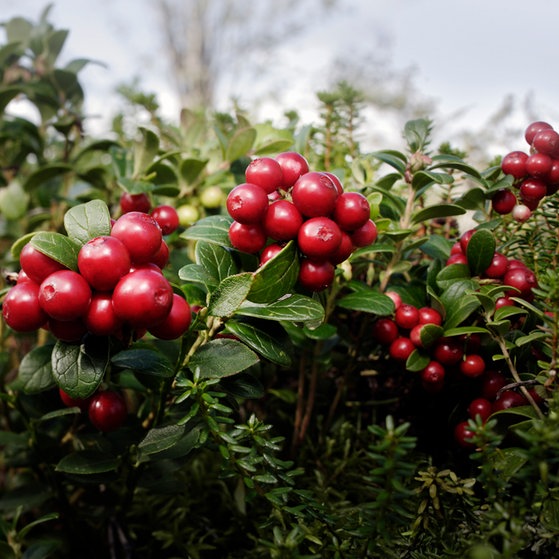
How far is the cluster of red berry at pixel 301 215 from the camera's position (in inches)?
26.5

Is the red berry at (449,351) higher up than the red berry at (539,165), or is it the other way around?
Answer: the red berry at (539,165)

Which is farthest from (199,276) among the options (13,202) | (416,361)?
(13,202)

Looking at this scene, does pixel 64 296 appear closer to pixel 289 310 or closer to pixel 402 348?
pixel 289 310

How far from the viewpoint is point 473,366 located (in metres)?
0.84

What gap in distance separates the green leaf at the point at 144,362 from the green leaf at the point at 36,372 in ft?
0.43

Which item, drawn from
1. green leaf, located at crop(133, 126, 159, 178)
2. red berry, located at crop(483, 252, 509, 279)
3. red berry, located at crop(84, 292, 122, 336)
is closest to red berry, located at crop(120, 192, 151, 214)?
green leaf, located at crop(133, 126, 159, 178)

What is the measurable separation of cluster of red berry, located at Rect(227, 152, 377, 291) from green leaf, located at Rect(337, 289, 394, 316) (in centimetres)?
14

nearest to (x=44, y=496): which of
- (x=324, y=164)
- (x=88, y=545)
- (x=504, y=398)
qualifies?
(x=88, y=545)

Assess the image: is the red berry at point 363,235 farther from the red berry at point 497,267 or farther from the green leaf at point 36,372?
the green leaf at point 36,372

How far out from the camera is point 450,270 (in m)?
0.89

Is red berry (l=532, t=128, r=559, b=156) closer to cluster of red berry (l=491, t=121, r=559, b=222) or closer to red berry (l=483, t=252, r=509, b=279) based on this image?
cluster of red berry (l=491, t=121, r=559, b=222)

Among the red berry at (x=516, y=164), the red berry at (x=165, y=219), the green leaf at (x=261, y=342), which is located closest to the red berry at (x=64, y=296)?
the green leaf at (x=261, y=342)

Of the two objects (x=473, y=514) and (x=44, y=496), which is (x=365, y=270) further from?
(x=44, y=496)

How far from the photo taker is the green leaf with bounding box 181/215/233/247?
0.80 m
